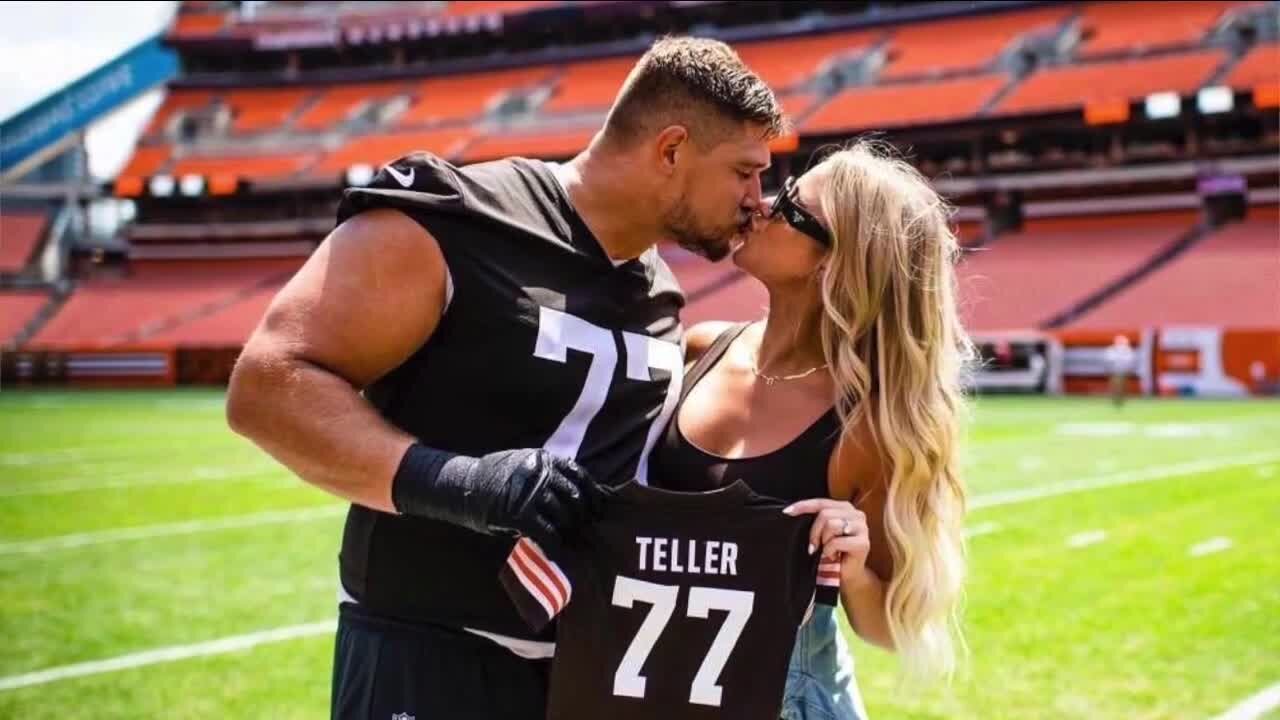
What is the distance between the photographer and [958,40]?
38781 mm

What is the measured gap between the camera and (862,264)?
2629mm

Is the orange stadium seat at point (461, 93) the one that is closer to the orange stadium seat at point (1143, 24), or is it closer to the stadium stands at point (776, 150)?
the stadium stands at point (776, 150)

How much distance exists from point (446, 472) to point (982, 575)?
6.32 metres

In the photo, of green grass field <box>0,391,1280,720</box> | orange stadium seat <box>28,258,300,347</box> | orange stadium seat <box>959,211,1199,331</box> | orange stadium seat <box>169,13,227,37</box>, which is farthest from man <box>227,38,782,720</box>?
orange stadium seat <box>169,13,227,37</box>

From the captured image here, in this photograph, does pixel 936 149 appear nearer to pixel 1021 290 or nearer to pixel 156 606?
pixel 1021 290

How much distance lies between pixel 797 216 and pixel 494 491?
1.02 meters

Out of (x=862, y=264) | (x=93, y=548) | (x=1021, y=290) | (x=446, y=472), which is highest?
(x=862, y=264)

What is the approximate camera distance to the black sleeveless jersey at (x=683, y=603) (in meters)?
2.27

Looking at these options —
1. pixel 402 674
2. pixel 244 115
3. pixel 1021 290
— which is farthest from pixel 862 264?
pixel 244 115

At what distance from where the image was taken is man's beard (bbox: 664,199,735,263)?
268 cm

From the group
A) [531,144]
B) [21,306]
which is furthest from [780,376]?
[21,306]

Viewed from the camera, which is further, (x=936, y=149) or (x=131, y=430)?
(x=936, y=149)

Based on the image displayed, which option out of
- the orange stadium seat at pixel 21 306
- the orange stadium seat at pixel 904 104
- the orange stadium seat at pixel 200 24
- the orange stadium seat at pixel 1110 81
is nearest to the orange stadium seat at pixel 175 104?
the orange stadium seat at pixel 200 24

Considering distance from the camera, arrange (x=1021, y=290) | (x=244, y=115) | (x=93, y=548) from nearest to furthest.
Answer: (x=93, y=548) → (x=1021, y=290) → (x=244, y=115)
